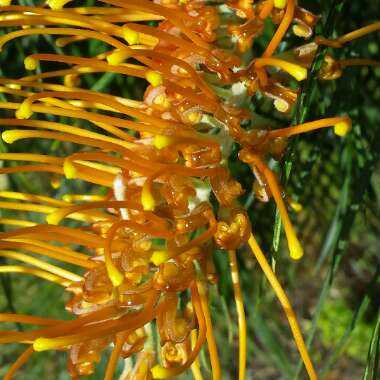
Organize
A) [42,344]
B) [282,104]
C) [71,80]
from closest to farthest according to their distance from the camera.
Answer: [42,344] < [282,104] < [71,80]

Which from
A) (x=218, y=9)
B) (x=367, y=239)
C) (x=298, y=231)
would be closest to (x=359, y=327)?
(x=367, y=239)

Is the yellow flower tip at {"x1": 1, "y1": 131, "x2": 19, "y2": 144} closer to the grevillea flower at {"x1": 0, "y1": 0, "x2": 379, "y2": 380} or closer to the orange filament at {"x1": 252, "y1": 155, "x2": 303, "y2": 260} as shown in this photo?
the grevillea flower at {"x1": 0, "y1": 0, "x2": 379, "y2": 380}

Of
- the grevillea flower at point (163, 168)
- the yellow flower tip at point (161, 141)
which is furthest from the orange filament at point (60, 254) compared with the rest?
the yellow flower tip at point (161, 141)

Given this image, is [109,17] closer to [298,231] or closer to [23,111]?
A: [23,111]

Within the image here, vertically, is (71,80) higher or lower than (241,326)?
higher

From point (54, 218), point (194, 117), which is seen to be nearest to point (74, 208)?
point (54, 218)

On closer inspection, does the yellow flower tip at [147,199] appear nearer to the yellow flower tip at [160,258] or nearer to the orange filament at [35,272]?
the yellow flower tip at [160,258]

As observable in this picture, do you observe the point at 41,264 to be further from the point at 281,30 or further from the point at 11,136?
the point at 281,30

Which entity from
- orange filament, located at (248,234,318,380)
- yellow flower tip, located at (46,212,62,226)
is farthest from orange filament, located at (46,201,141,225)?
orange filament, located at (248,234,318,380)
